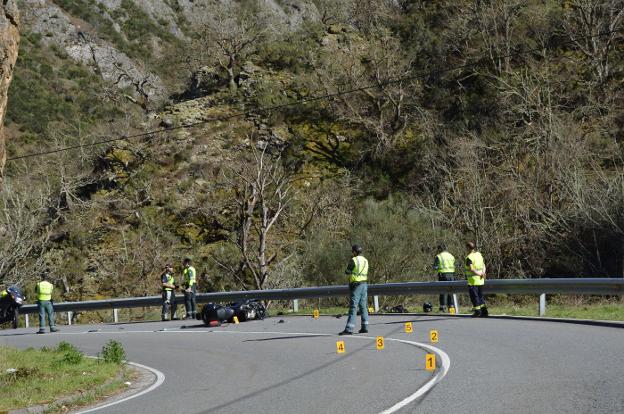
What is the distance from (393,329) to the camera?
51.6ft

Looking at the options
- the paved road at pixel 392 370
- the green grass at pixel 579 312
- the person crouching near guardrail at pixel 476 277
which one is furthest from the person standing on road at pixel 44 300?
the green grass at pixel 579 312

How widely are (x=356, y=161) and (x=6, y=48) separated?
106ft

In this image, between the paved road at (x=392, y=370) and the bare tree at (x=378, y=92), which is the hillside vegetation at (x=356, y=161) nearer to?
the bare tree at (x=378, y=92)

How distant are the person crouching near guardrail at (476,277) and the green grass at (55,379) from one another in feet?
25.8

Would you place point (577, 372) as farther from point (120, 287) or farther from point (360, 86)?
point (360, 86)

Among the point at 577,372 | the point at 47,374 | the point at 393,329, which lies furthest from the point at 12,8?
the point at 577,372

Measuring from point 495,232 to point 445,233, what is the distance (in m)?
2.43

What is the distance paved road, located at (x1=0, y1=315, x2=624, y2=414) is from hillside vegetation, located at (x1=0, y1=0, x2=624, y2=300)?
13351 millimetres

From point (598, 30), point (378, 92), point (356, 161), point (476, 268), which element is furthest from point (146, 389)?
point (378, 92)

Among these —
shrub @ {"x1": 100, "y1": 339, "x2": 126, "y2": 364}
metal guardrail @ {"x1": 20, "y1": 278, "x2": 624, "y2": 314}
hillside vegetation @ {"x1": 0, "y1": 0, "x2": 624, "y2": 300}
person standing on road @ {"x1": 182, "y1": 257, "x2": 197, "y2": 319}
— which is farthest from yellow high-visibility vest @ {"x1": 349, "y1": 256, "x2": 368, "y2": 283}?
hillside vegetation @ {"x1": 0, "y1": 0, "x2": 624, "y2": 300}

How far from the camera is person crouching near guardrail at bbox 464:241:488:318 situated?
1684 centimetres

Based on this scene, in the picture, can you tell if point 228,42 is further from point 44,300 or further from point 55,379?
point 55,379

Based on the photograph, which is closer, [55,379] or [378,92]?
[55,379]

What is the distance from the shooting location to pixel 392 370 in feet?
33.3
